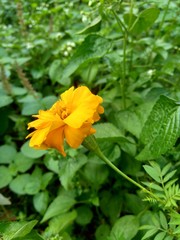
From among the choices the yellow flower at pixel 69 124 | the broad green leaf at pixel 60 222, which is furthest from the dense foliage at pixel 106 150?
the yellow flower at pixel 69 124

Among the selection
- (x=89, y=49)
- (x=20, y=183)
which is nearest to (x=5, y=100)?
(x=20, y=183)

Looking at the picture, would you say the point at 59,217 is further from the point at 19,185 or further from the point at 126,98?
the point at 126,98

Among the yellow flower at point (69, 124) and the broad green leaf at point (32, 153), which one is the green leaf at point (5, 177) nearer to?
the broad green leaf at point (32, 153)

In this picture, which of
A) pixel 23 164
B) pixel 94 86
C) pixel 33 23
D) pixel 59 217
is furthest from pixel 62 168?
pixel 33 23

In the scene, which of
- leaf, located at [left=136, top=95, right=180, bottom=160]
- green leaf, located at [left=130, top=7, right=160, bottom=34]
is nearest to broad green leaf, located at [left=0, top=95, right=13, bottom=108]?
green leaf, located at [left=130, top=7, right=160, bottom=34]

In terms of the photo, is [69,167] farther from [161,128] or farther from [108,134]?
[161,128]

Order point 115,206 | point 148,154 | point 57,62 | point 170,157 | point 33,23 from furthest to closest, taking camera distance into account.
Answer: point 33,23, point 57,62, point 115,206, point 170,157, point 148,154
